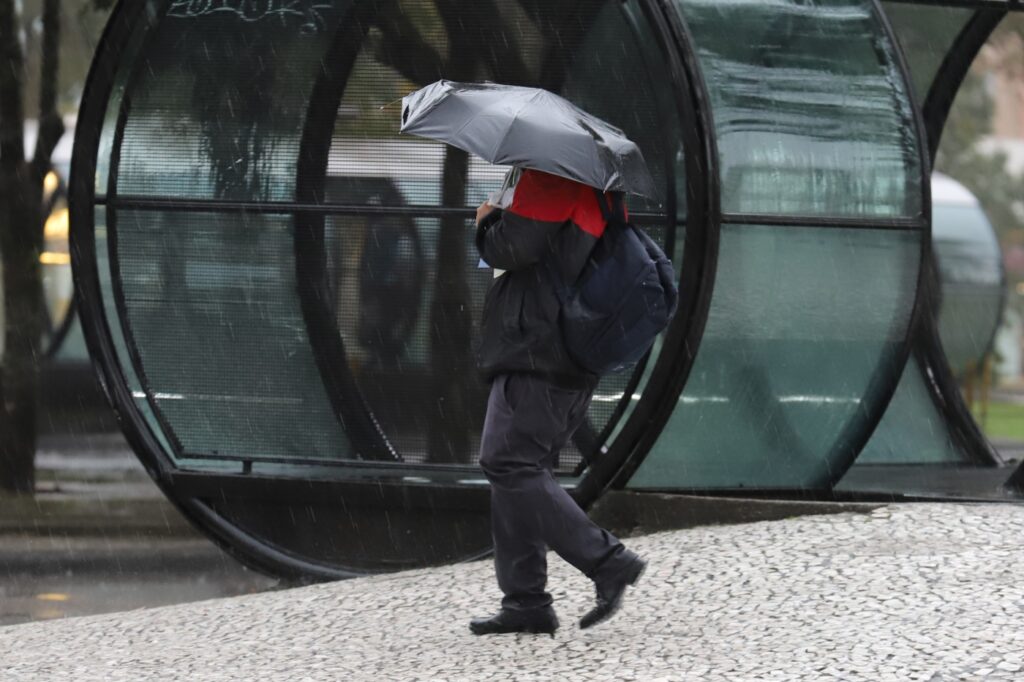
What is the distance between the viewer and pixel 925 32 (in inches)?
349

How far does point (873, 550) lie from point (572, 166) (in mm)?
2004

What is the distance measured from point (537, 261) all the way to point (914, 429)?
13.1ft

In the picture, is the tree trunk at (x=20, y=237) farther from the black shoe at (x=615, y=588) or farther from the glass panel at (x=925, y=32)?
the black shoe at (x=615, y=588)

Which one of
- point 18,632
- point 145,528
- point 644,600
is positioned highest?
point 644,600

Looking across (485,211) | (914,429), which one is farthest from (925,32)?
(485,211)

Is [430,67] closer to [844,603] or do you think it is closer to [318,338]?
[318,338]

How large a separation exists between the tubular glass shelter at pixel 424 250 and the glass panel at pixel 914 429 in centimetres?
110

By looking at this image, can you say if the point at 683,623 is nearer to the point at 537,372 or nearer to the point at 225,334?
the point at 537,372

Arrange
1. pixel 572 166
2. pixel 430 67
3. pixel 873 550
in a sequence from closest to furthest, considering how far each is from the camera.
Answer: pixel 572 166 < pixel 873 550 < pixel 430 67

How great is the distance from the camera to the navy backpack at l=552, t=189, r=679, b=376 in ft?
16.5

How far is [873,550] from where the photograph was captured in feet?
19.8

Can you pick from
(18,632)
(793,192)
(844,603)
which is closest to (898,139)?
(793,192)

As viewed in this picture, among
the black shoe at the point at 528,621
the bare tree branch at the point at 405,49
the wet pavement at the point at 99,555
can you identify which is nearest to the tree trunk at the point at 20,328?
the wet pavement at the point at 99,555

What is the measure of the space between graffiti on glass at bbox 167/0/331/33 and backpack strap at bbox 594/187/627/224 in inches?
95.3
